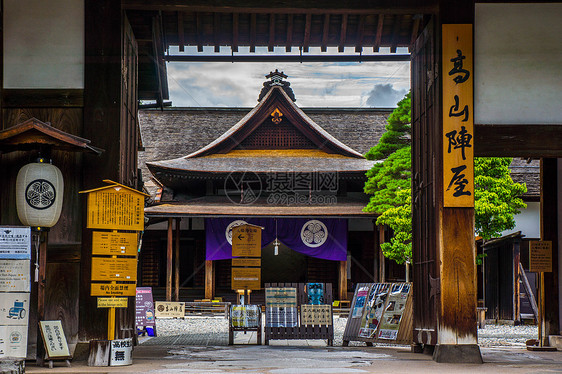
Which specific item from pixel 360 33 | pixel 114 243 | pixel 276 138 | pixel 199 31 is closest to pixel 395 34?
pixel 360 33

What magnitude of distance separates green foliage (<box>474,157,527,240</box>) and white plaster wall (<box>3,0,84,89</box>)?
10758 millimetres

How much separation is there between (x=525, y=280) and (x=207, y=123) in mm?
17427

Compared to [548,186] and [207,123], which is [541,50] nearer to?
[548,186]

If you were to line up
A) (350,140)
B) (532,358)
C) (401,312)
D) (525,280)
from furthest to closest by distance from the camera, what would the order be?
(350,140) < (525,280) < (401,312) < (532,358)

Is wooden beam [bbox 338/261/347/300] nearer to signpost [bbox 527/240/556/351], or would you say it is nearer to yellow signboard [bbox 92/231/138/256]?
signpost [bbox 527/240/556/351]

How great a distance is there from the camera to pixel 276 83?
26.2 meters

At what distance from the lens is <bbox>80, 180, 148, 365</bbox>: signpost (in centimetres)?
871

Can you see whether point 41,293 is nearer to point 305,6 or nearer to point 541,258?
point 305,6

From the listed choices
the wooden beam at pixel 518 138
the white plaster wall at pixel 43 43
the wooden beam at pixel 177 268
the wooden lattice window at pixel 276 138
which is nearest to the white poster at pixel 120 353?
the white plaster wall at pixel 43 43

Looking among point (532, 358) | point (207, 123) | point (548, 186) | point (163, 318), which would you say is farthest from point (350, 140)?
point (532, 358)

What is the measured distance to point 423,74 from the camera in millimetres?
10695

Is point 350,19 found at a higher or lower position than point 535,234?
higher

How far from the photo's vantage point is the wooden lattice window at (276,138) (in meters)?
26.9

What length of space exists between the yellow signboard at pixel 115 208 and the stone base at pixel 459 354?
12.7 ft
